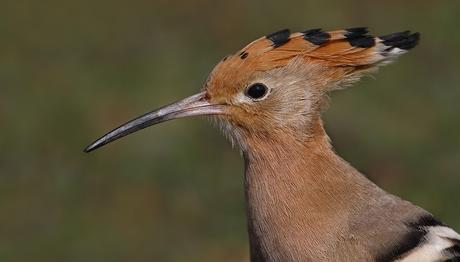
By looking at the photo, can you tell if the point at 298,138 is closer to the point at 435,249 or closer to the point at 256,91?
the point at 256,91

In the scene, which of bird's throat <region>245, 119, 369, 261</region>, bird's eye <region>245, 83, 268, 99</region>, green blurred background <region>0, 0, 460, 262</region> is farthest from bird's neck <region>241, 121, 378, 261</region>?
green blurred background <region>0, 0, 460, 262</region>

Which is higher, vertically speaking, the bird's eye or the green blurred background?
the bird's eye

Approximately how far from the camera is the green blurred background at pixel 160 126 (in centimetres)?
573

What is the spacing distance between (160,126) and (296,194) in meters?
2.92

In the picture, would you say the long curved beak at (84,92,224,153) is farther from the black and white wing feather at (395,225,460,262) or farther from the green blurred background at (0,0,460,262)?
the green blurred background at (0,0,460,262)

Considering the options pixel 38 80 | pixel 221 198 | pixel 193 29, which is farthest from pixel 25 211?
pixel 193 29

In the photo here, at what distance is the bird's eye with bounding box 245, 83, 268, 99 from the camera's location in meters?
3.54

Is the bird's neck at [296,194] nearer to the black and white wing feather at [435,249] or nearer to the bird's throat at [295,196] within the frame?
the bird's throat at [295,196]

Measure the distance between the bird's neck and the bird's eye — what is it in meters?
0.12

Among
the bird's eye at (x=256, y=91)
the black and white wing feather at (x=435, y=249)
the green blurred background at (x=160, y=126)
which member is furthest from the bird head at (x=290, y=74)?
the green blurred background at (x=160, y=126)

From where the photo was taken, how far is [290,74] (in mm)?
3533

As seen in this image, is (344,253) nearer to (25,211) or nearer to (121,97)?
(25,211)

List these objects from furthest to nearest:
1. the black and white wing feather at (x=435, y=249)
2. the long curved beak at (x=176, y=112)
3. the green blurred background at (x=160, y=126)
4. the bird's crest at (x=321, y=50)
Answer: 1. the green blurred background at (x=160, y=126)
2. the long curved beak at (x=176, y=112)
3. the bird's crest at (x=321, y=50)
4. the black and white wing feather at (x=435, y=249)

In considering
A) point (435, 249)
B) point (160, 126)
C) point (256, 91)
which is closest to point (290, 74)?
point (256, 91)
